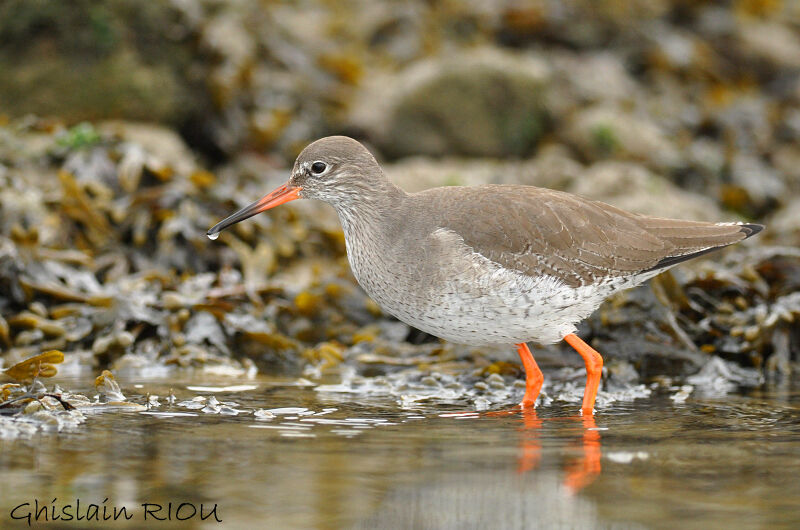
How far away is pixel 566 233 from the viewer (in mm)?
5992

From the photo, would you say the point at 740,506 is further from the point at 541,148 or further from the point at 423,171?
the point at 541,148

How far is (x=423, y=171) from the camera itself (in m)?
11.4

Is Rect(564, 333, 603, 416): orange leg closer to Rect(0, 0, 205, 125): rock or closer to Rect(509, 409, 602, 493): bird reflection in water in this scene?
Rect(509, 409, 602, 493): bird reflection in water

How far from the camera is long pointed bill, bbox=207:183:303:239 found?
6113 mm

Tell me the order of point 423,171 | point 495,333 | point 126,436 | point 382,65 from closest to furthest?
point 126,436, point 495,333, point 423,171, point 382,65

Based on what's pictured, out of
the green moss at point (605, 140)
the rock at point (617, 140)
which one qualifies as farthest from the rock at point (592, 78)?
the green moss at point (605, 140)

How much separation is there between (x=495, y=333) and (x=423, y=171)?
5915 mm

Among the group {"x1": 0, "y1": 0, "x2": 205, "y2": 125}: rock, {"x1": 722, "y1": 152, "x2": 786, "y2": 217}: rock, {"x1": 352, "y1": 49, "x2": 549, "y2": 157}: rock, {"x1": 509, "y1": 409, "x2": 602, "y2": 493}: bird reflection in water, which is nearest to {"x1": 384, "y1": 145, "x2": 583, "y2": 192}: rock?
{"x1": 352, "y1": 49, "x2": 549, "y2": 157}: rock

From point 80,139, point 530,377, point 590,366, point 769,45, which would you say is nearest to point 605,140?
point 769,45

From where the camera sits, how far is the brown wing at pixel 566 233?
5801 mm

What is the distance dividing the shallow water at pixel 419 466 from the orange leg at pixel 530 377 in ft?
0.93

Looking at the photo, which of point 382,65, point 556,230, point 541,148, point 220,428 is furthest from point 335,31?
point 220,428

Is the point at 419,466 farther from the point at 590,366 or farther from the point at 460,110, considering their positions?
the point at 460,110

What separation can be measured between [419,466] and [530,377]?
2.02 m
